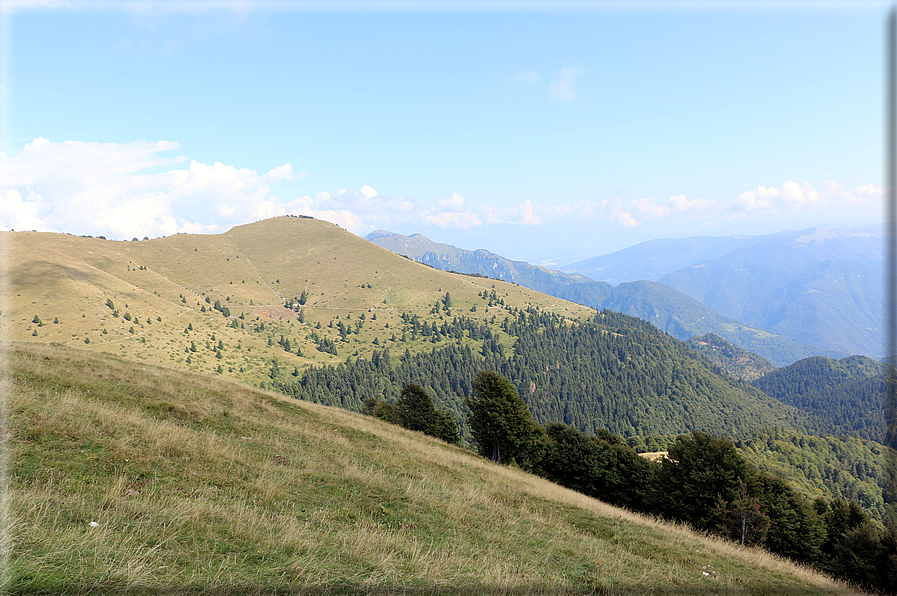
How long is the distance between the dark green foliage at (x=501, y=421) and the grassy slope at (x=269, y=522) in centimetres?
2535

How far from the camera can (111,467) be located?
28.8ft

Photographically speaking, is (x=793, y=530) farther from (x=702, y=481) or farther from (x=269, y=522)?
(x=269, y=522)

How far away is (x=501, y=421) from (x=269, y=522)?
120 feet

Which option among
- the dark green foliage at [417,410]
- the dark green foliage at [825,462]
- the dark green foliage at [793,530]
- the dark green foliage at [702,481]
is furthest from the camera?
the dark green foliage at [825,462]

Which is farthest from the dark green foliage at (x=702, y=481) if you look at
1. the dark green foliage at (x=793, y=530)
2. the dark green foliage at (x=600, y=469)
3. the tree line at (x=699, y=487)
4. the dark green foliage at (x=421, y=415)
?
the dark green foliage at (x=421, y=415)

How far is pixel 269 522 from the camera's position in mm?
7629

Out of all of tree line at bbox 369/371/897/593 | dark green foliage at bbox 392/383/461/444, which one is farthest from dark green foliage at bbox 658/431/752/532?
dark green foliage at bbox 392/383/461/444

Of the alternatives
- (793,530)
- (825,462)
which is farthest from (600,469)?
(825,462)

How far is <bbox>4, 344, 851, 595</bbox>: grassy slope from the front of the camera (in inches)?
216

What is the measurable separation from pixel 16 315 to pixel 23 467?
558 ft

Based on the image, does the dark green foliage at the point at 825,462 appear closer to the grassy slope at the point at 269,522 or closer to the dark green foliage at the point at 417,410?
the dark green foliage at the point at 417,410

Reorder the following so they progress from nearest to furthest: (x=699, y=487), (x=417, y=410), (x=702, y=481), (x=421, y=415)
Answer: (x=702, y=481) → (x=699, y=487) → (x=421, y=415) → (x=417, y=410)

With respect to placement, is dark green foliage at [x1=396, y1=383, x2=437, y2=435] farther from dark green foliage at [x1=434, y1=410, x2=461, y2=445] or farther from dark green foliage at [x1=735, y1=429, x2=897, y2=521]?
dark green foliage at [x1=735, y1=429, x2=897, y2=521]

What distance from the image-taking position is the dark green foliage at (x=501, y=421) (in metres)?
42.6
